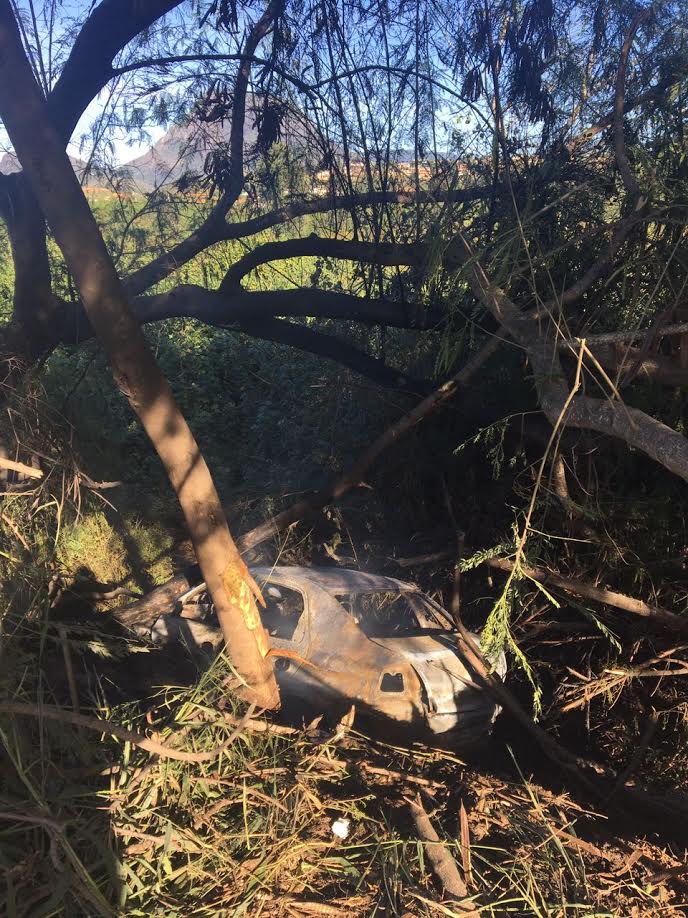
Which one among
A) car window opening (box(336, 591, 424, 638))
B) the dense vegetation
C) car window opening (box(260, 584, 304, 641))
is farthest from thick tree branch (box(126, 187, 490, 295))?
car window opening (box(336, 591, 424, 638))

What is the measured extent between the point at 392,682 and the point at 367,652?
0.96ft

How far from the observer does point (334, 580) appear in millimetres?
5484

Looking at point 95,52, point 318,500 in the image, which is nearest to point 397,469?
point 318,500

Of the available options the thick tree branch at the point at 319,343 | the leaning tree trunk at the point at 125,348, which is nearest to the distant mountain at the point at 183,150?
the thick tree branch at the point at 319,343

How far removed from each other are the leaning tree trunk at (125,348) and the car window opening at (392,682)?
81cm

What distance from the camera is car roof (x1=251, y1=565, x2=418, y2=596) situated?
5.39m

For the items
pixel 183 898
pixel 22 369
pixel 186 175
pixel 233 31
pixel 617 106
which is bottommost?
pixel 183 898

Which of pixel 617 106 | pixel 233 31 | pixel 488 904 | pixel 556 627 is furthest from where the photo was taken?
pixel 233 31

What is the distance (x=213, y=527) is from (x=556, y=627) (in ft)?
9.64

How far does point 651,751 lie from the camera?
5.25 meters

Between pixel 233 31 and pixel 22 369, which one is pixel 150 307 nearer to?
pixel 22 369

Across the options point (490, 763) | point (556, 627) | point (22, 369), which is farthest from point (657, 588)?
point (22, 369)

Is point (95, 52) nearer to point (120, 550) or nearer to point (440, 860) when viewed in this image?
point (120, 550)

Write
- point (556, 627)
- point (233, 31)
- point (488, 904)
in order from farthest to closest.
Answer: point (233, 31)
point (556, 627)
point (488, 904)
